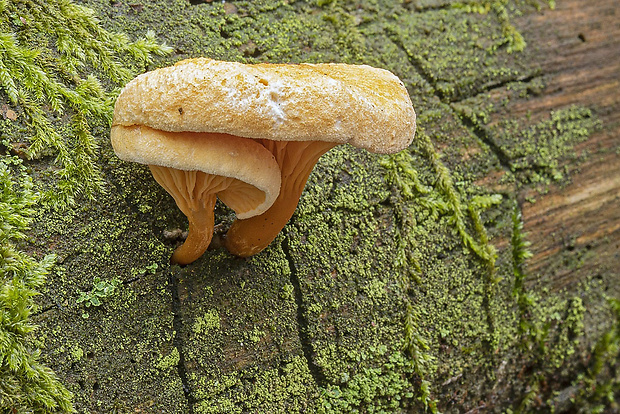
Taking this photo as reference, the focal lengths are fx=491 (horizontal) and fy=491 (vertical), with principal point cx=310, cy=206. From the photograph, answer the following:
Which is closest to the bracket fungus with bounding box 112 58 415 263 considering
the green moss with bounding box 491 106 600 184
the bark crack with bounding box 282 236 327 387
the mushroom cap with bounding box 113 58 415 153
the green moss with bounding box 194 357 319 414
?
the mushroom cap with bounding box 113 58 415 153

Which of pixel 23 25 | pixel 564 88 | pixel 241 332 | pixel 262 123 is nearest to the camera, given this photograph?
pixel 262 123

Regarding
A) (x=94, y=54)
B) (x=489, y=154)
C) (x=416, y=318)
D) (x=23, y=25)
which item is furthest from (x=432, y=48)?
(x=23, y=25)

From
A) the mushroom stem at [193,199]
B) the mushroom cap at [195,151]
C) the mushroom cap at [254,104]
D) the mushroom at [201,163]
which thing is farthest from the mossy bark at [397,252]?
the mushroom cap at [254,104]

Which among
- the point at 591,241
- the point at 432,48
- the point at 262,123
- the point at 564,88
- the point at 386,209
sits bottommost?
the point at 591,241

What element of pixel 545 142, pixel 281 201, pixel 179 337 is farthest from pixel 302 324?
pixel 545 142

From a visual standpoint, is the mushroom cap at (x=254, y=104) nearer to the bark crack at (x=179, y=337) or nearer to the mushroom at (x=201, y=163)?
the mushroom at (x=201, y=163)

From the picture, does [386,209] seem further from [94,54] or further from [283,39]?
[94,54]

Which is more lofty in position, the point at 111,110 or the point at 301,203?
the point at 111,110
